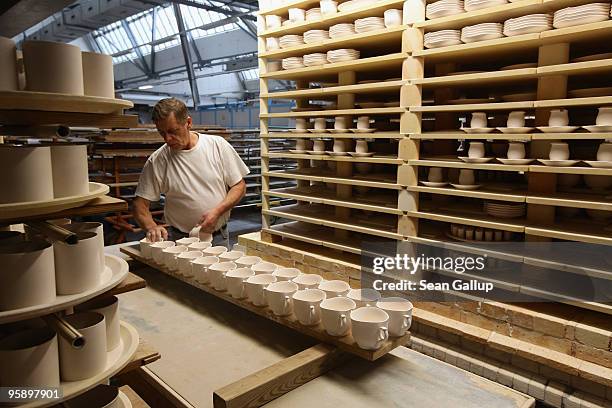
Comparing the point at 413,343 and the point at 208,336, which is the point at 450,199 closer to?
the point at 413,343

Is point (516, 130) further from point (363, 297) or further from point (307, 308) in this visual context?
point (307, 308)

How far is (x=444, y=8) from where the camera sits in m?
2.52

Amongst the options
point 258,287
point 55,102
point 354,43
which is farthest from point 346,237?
point 55,102

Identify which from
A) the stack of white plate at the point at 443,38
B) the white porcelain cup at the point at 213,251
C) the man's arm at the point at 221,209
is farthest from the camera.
Result: the man's arm at the point at 221,209

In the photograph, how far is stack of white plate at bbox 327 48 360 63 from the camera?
10.2ft

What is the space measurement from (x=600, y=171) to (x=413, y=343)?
1.32 meters

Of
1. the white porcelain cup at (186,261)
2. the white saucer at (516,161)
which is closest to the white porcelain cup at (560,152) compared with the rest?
the white saucer at (516,161)

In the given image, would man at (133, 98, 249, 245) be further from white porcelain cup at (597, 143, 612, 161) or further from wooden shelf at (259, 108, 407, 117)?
white porcelain cup at (597, 143, 612, 161)

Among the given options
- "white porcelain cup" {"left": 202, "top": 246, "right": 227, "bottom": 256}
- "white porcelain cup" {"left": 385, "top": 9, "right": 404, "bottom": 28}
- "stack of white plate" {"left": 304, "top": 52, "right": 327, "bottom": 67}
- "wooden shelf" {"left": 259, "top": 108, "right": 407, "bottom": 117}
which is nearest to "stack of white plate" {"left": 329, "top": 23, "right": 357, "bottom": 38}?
"stack of white plate" {"left": 304, "top": 52, "right": 327, "bottom": 67}

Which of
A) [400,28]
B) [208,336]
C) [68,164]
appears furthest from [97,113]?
[400,28]

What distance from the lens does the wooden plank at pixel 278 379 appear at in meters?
1.30

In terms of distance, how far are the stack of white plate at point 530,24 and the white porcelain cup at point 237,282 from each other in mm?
1791

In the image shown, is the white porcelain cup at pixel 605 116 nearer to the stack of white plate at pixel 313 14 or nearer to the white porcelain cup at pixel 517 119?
the white porcelain cup at pixel 517 119

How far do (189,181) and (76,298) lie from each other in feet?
6.58
